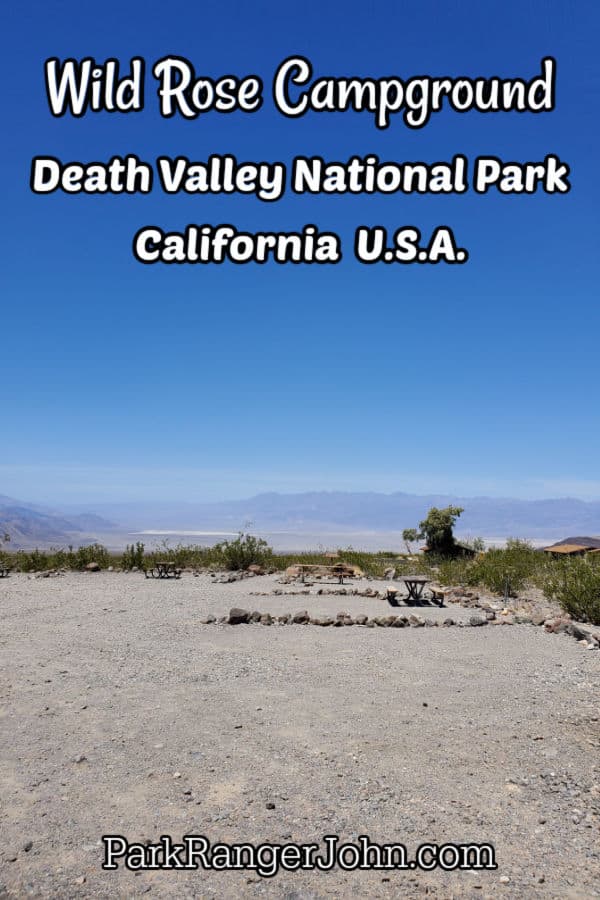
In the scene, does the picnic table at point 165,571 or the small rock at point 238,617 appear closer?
the small rock at point 238,617

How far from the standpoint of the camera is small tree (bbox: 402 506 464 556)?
105ft

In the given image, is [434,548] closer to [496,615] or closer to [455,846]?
[496,615]

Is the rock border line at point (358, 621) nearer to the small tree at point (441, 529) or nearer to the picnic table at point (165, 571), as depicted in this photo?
the picnic table at point (165, 571)

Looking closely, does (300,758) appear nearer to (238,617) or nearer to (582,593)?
(238,617)

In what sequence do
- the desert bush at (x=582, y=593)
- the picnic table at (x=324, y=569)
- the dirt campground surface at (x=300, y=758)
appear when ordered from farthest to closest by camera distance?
1. the picnic table at (x=324, y=569)
2. the desert bush at (x=582, y=593)
3. the dirt campground surface at (x=300, y=758)

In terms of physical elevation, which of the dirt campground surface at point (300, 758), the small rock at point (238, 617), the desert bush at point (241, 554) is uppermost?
the desert bush at point (241, 554)

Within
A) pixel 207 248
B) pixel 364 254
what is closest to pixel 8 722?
pixel 207 248

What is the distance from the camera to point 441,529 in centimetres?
3206

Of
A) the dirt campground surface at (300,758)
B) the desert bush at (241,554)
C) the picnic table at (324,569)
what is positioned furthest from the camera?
the desert bush at (241,554)

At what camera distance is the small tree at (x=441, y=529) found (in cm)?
3200

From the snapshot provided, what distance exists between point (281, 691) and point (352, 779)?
2725 mm

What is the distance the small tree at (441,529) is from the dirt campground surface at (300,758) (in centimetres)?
2086

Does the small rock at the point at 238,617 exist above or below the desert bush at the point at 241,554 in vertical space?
below

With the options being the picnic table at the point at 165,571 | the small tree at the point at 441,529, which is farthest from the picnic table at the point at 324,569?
the small tree at the point at 441,529
